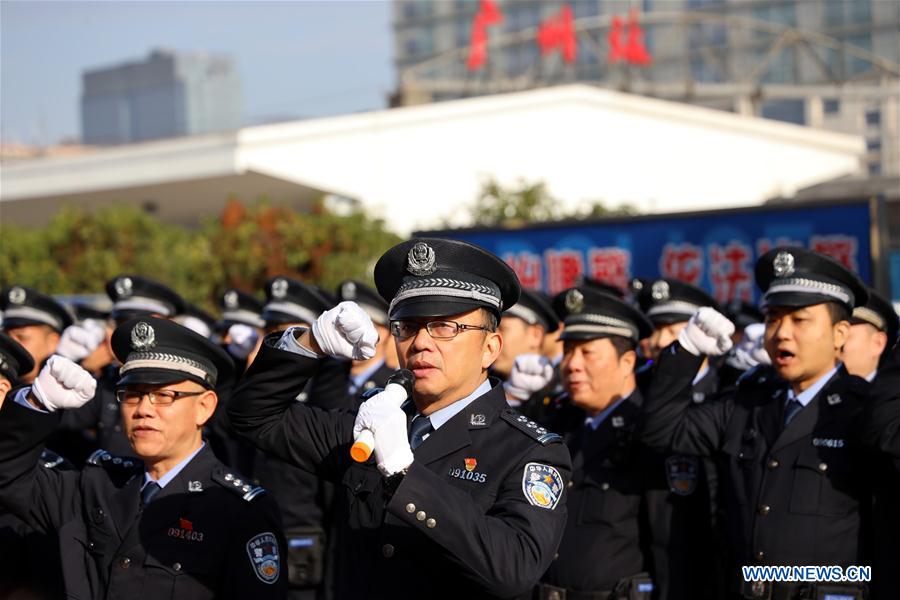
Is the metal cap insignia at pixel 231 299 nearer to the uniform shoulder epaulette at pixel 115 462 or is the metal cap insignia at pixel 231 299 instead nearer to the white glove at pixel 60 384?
the uniform shoulder epaulette at pixel 115 462

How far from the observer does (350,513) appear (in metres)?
3.40

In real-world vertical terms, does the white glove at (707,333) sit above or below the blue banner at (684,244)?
below

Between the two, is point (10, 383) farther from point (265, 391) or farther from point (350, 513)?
point (350, 513)

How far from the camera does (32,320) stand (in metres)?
7.48

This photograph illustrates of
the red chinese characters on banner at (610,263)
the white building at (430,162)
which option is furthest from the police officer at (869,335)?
the white building at (430,162)

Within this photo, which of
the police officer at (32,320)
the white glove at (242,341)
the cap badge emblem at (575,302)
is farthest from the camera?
the police officer at (32,320)

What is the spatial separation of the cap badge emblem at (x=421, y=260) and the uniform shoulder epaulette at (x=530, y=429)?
18.5 inches

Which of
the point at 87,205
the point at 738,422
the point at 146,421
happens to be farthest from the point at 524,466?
the point at 87,205

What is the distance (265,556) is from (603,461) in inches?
79.3

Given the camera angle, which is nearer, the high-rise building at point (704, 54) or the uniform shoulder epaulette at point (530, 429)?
the uniform shoulder epaulette at point (530, 429)

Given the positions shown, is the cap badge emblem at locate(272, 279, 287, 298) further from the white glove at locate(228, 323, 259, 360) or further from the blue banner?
the blue banner

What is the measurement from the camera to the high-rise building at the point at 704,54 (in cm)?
3381

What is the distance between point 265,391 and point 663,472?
244cm

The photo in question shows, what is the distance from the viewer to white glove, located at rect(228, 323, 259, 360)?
684cm
